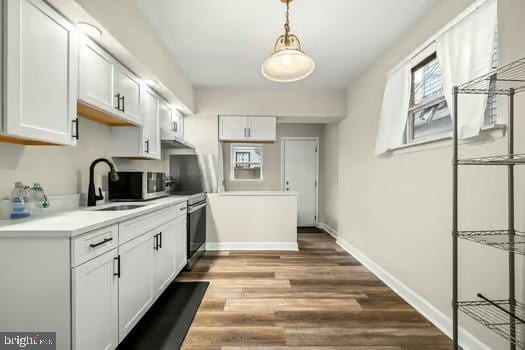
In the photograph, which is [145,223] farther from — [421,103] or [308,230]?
[308,230]

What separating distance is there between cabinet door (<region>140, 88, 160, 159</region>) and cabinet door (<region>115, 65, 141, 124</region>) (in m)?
0.14

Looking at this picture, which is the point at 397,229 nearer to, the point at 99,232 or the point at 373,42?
the point at 373,42

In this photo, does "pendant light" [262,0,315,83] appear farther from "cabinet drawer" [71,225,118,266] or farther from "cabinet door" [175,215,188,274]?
"cabinet door" [175,215,188,274]

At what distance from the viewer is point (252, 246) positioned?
429 centimetres

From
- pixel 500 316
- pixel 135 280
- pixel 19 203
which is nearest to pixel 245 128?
pixel 135 280

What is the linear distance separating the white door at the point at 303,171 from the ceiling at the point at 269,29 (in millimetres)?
2585

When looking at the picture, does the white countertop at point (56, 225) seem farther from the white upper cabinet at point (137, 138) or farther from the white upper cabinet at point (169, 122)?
the white upper cabinet at point (169, 122)

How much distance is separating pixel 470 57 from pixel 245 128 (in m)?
3.10

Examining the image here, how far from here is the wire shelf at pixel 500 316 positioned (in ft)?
4.69

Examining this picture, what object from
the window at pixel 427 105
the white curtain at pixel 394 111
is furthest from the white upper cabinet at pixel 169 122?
the window at pixel 427 105

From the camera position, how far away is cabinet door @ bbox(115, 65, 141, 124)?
7.80 feet

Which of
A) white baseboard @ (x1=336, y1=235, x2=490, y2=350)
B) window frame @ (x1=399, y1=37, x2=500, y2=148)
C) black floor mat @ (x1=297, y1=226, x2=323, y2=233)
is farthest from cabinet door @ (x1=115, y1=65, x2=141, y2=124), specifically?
black floor mat @ (x1=297, y1=226, x2=323, y2=233)

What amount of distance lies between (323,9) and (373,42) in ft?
2.92

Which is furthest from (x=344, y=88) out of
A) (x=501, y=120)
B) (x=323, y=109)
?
(x=501, y=120)
